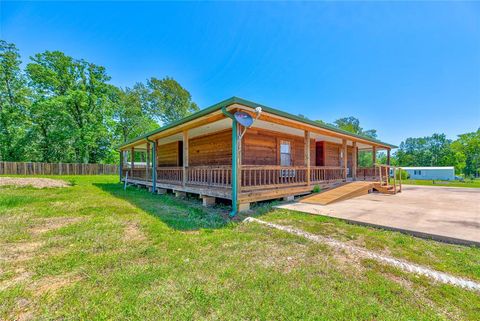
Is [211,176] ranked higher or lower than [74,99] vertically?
lower

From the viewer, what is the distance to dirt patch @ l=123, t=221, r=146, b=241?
13.1ft

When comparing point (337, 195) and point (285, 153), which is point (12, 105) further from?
point (337, 195)

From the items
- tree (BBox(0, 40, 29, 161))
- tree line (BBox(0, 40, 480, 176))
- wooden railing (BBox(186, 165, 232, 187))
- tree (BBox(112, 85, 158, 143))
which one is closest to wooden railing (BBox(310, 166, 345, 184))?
wooden railing (BBox(186, 165, 232, 187))

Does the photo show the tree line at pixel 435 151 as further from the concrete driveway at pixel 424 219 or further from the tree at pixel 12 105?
the tree at pixel 12 105

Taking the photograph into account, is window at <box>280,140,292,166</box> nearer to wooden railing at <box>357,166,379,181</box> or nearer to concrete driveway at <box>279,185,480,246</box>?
concrete driveway at <box>279,185,480,246</box>

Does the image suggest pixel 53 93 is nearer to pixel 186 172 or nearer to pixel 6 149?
pixel 6 149

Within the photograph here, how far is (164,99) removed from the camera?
108 feet

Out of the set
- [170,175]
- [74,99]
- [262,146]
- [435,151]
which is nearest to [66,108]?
[74,99]

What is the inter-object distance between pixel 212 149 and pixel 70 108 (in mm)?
27338

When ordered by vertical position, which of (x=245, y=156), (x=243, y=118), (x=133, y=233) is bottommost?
(x=133, y=233)

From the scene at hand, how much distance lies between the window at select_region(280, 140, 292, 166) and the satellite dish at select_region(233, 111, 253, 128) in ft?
15.2

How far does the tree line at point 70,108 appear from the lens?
23.8 metres

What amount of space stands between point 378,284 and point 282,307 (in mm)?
1289

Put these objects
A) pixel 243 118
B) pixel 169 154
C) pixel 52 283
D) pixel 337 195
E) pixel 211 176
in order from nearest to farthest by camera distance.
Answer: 1. pixel 52 283
2. pixel 243 118
3. pixel 211 176
4. pixel 337 195
5. pixel 169 154
